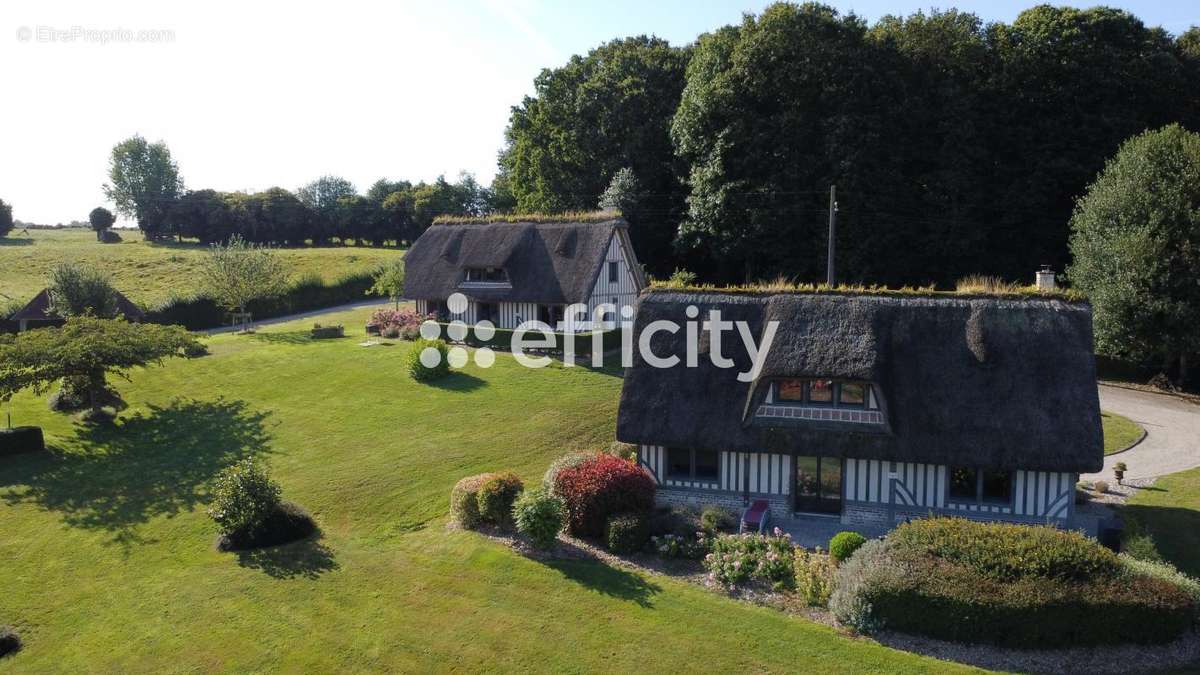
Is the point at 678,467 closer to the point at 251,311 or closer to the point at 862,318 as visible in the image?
the point at 862,318

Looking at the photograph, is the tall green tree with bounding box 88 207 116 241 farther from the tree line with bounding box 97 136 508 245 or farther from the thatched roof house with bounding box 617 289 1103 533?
the thatched roof house with bounding box 617 289 1103 533

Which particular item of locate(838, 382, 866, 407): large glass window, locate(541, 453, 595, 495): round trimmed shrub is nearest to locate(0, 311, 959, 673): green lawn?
locate(541, 453, 595, 495): round trimmed shrub

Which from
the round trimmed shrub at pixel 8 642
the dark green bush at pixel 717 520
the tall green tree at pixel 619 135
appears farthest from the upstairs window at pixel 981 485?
the tall green tree at pixel 619 135

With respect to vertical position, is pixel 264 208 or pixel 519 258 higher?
pixel 264 208

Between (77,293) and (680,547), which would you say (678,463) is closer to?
(680,547)

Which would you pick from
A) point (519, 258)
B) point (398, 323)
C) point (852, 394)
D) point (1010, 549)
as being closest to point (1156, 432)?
point (852, 394)

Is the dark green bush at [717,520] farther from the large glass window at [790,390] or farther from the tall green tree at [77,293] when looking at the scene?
the tall green tree at [77,293]
